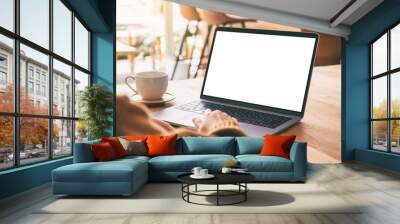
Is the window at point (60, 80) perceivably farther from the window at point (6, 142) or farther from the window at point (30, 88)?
the window at point (6, 142)

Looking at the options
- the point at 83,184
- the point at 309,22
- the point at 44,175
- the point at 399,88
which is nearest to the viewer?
the point at 83,184

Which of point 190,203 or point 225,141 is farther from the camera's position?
point 225,141

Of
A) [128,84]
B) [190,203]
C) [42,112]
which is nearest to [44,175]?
[42,112]

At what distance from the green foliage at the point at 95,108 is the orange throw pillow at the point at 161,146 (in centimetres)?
141

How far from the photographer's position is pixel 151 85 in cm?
877

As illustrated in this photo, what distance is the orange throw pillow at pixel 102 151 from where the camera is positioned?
5.64 meters

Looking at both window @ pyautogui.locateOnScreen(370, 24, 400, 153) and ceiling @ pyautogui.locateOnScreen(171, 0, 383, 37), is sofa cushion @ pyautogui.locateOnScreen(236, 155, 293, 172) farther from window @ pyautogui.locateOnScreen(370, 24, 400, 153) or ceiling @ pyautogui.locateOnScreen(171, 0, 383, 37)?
ceiling @ pyautogui.locateOnScreen(171, 0, 383, 37)

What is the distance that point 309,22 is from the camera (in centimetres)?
858

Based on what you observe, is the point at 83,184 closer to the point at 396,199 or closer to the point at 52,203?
the point at 52,203

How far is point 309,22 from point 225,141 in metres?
3.38

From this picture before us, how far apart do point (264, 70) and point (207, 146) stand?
7.83 ft

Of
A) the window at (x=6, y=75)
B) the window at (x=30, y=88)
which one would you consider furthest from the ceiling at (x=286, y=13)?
the window at (x=6, y=75)

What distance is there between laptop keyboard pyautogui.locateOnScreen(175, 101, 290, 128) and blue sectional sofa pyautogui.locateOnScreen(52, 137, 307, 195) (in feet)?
4.95

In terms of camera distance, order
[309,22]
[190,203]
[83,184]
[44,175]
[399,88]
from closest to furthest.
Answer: [190,203] < [83,184] < [44,175] < [399,88] < [309,22]
